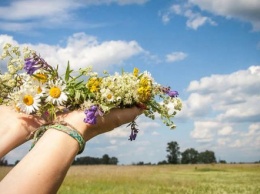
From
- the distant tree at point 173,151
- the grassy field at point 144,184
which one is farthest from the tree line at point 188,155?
the grassy field at point 144,184

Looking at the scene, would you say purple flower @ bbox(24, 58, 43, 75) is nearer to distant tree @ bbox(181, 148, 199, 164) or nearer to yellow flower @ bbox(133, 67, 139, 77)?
yellow flower @ bbox(133, 67, 139, 77)

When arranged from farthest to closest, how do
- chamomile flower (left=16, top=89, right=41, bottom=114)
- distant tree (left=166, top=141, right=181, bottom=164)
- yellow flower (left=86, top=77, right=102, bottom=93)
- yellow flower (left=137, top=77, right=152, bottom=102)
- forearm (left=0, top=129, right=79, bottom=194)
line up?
1. distant tree (left=166, top=141, right=181, bottom=164)
2. yellow flower (left=137, top=77, right=152, bottom=102)
3. yellow flower (left=86, top=77, right=102, bottom=93)
4. chamomile flower (left=16, top=89, right=41, bottom=114)
5. forearm (left=0, top=129, right=79, bottom=194)

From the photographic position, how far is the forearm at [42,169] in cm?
146

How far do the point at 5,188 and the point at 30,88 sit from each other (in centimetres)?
148

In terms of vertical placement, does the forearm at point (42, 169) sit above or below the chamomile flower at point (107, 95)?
below

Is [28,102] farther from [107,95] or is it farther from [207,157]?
[207,157]

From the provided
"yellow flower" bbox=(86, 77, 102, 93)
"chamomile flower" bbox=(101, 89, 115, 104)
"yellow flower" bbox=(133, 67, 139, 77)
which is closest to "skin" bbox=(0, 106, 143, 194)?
"chamomile flower" bbox=(101, 89, 115, 104)

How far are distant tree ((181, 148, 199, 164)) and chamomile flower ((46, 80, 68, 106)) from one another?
486 ft

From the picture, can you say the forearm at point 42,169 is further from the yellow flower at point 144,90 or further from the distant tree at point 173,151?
the distant tree at point 173,151

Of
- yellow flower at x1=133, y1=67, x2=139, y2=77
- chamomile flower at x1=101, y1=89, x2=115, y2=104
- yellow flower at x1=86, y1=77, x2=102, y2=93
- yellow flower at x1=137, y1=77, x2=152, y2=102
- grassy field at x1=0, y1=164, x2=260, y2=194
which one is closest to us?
chamomile flower at x1=101, y1=89, x2=115, y2=104

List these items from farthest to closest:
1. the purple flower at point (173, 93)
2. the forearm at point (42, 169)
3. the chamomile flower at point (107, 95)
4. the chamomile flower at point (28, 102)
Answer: the purple flower at point (173, 93), the chamomile flower at point (107, 95), the chamomile flower at point (28, 102), the forearm at point (42, 169)

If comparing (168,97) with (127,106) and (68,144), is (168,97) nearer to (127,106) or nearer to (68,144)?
(127,106)

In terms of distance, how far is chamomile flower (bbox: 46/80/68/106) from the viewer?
2.79 m

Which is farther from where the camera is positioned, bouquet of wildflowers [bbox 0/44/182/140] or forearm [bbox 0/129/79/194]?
bouquet of wildflowers [bbox 0/44/182/140]
